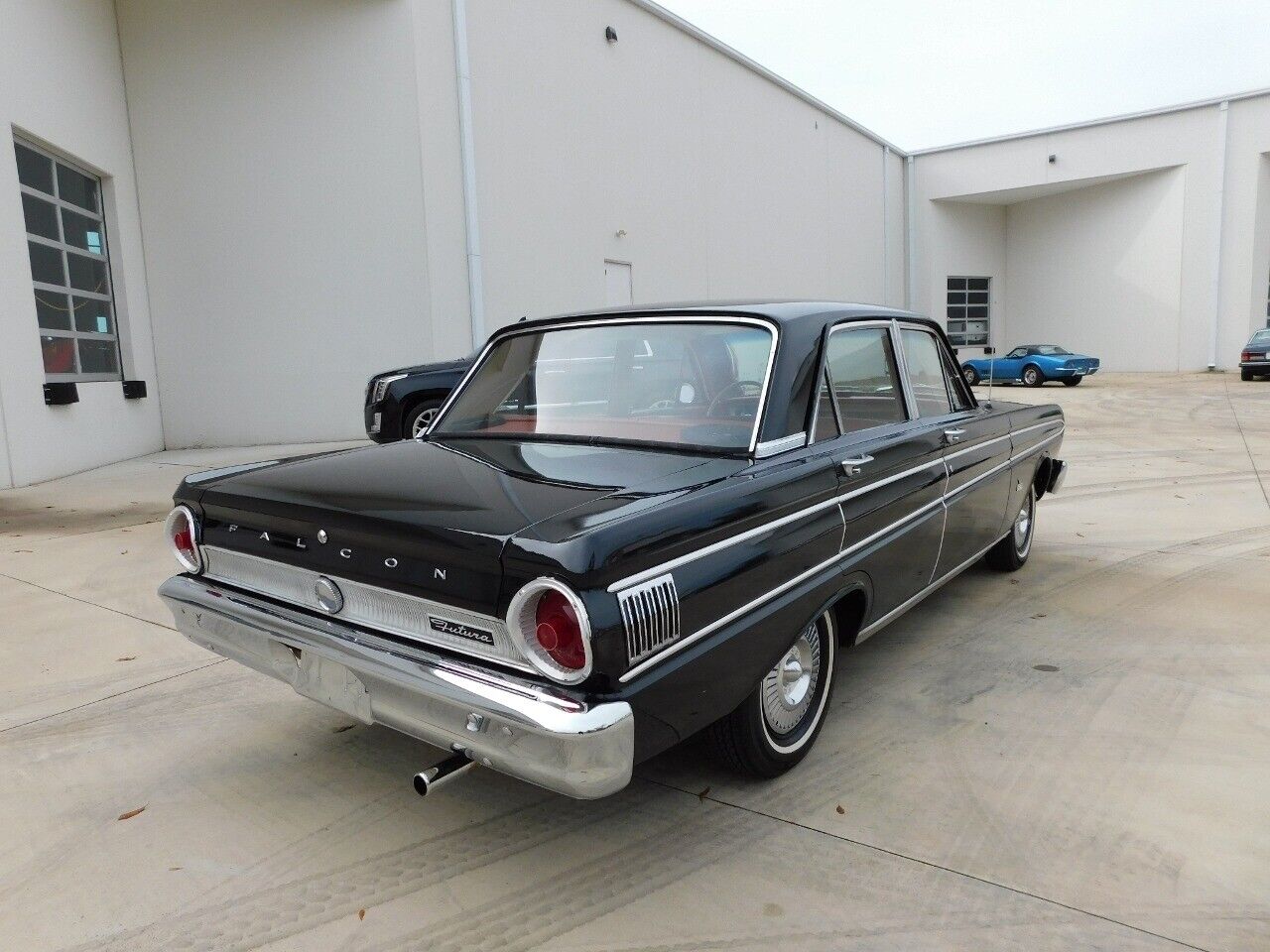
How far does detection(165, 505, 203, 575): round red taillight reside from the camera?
2.85 m

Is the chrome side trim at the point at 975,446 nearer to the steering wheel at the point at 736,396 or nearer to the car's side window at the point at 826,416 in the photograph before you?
the car's side window at the point at 826,416

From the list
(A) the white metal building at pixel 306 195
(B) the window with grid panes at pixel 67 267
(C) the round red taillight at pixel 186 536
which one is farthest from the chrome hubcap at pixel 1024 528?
(B) the window with grid panes at pixel 67 267

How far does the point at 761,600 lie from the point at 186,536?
1.88m

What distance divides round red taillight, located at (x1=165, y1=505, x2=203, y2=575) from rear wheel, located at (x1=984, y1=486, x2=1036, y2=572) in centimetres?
383

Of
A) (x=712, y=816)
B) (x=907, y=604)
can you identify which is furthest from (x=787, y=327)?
(x=712, y=816)

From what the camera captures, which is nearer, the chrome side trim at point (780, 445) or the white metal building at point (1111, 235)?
the chrome side trim at point (780, 445)

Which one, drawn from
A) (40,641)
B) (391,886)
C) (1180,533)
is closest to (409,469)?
(391,886)

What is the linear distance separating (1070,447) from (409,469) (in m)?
9.79

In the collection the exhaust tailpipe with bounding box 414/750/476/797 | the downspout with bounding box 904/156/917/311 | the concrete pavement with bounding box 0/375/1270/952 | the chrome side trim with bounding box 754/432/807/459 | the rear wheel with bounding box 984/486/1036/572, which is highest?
the downspout with bounding box 904/156/917/311

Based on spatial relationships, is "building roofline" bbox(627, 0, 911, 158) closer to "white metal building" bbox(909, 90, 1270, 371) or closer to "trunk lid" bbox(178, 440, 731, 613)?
"white metal building" bbox(909, 90, 1270, 371)

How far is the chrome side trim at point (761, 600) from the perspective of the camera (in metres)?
2.04

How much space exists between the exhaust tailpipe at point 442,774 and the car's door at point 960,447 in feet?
→ 7.42

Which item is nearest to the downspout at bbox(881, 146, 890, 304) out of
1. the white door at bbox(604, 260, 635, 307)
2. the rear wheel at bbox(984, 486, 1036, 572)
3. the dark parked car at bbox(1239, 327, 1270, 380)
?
the dark parked car at bbox(1239, 327, 1270, 380)

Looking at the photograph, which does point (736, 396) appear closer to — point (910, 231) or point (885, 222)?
point (885, 222)
